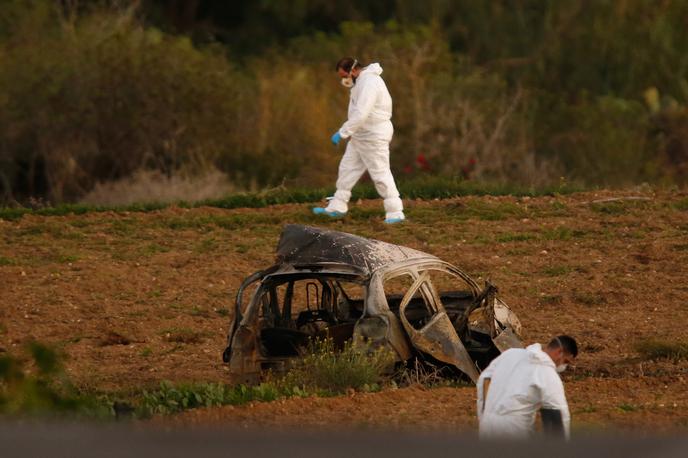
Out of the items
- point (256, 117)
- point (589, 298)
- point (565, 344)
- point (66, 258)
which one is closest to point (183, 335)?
point (66, 258)

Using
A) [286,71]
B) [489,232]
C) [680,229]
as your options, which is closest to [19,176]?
[286,71]

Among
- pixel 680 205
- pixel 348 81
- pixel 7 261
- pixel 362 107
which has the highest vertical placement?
pixel 348 81

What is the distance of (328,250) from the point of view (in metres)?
11.1

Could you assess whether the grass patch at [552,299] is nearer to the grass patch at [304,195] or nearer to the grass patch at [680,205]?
the grass patch at [680,205]

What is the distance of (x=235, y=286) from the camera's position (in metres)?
16.7

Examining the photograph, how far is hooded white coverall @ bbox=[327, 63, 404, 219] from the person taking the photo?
17703 millimetres

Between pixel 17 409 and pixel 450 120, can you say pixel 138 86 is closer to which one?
pixel 450 120

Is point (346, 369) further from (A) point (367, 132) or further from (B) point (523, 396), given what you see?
(A) point (367, 132)

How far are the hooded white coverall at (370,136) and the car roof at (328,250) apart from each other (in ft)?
20.9

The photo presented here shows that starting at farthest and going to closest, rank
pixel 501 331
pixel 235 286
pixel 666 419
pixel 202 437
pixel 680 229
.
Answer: pixel 680 229 → pixel 235 286 → pixel 501 331 → pixel 666 419 → pixel 202 437

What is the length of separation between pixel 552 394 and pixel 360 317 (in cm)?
427

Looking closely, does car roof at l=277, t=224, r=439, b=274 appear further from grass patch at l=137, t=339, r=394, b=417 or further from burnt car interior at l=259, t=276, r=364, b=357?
grass patch at l=137, t=339, r=394, b=417

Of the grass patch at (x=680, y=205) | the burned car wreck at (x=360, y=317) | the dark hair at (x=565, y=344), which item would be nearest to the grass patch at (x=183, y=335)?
the burned car wreck at (x=360, y=317)

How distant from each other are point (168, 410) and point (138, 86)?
16711 millimetres
